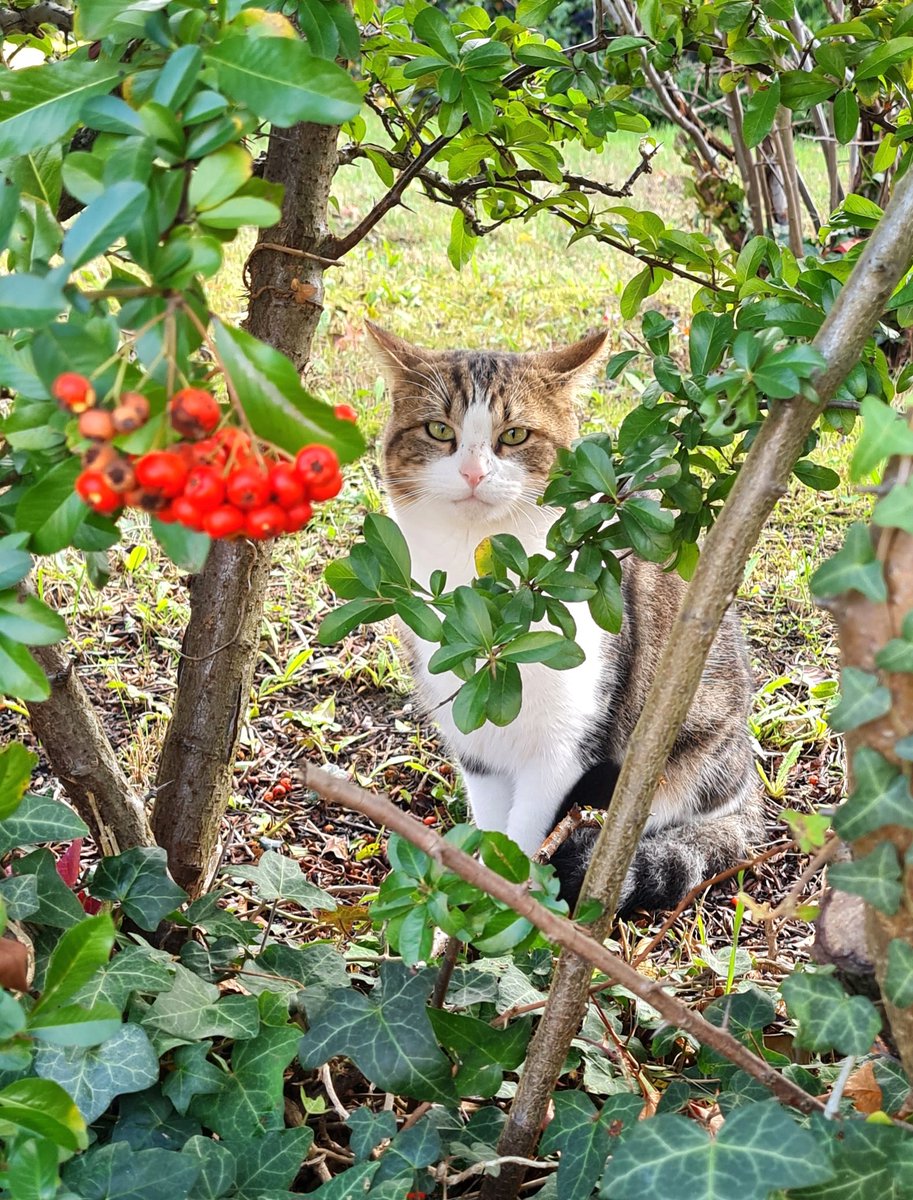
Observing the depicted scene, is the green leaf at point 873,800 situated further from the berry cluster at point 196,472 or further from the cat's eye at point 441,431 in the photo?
the cat's eye at point 441,431

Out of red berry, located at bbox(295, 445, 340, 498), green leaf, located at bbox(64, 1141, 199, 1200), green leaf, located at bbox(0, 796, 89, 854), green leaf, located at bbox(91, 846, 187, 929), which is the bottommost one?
green leaf, located at bbox(91, 846, 187, 929)

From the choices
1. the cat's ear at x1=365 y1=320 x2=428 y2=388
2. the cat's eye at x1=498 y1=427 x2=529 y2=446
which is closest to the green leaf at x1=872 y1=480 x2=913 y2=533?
the cat's eye at x1=498 y1=427 x2=529 y2=446

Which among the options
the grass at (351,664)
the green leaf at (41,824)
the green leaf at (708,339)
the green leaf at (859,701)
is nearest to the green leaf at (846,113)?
the green leaf at (708,339)

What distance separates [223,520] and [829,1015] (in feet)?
1.99

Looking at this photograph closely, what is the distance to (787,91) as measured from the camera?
4.28 feet

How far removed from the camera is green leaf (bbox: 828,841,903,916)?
0.77 metres

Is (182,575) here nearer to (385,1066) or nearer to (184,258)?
(385,1066)

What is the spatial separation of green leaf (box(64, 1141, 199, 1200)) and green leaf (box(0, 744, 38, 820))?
332 mm

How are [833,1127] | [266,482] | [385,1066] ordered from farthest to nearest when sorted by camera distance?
[385,1066] → [833,1127] → [266,482]

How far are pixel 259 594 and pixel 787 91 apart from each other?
938mm

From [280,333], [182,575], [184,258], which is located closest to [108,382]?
[184,258]

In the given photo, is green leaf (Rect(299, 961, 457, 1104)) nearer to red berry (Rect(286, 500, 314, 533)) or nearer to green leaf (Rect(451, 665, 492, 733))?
green leaf (Rect(451, 665, 492, 733))

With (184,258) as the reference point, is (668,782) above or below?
below

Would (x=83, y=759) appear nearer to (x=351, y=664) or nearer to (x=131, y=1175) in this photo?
(x=131, y=1175)
